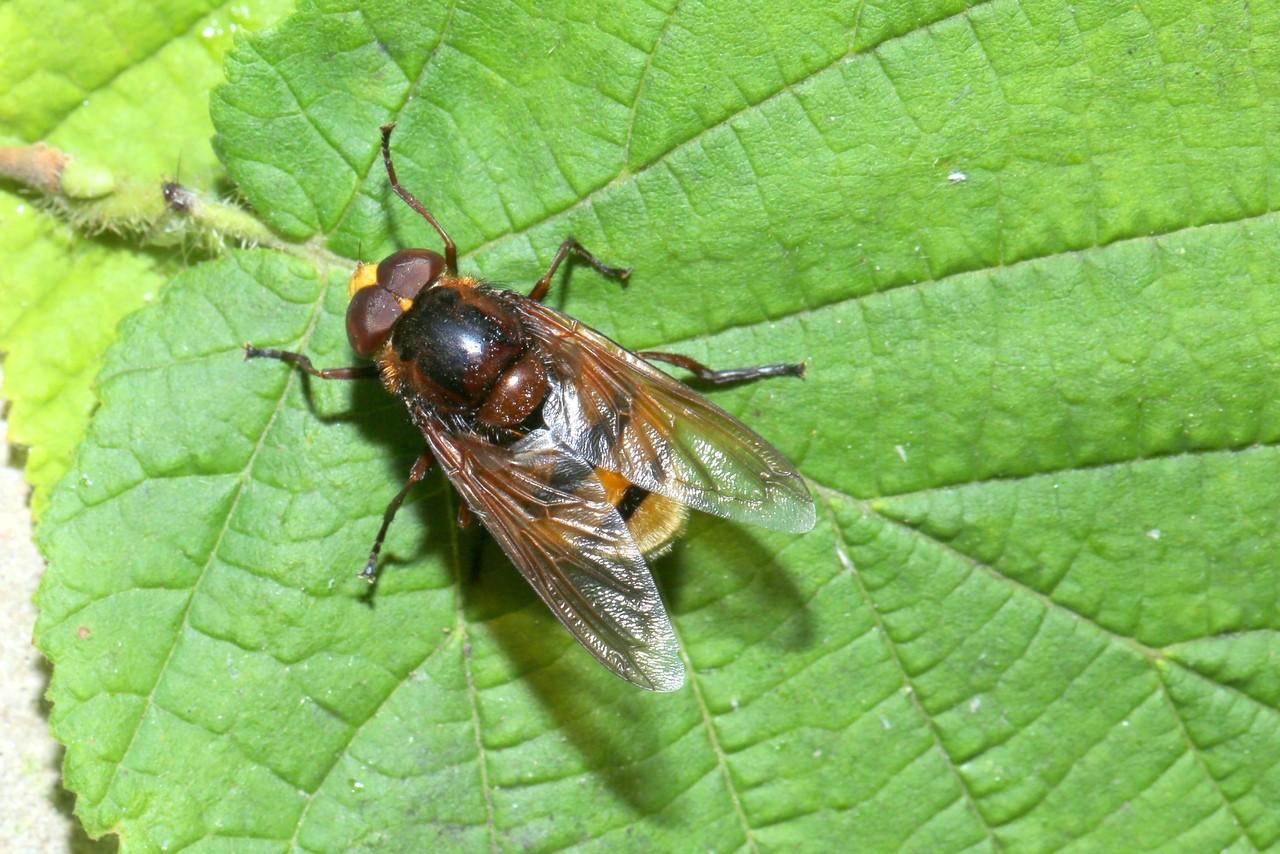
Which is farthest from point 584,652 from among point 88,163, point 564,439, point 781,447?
point 88,163

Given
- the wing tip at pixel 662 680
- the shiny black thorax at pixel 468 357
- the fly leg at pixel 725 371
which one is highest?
the shiny black thorax at pixel 468 357

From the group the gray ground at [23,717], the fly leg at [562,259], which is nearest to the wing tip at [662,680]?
the fly leg at [562,259]

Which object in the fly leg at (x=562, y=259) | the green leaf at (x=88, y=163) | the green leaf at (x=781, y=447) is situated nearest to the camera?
the green leaf at (x=781, y=447)

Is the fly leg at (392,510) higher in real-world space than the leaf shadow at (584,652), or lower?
higher

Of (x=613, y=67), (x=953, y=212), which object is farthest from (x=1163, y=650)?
(x=613, y=67)

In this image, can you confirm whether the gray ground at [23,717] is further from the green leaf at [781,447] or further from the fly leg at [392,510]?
the fly leg at [392,510]

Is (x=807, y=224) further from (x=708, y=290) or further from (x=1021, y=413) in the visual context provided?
(x=1021, y=413)

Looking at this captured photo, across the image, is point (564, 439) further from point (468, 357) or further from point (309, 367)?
point (309, 367)
